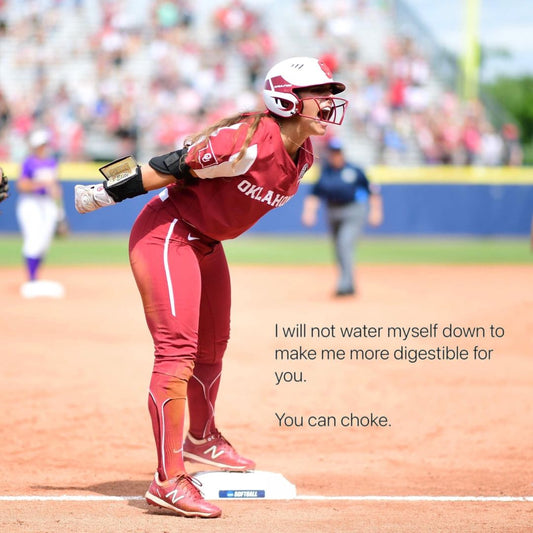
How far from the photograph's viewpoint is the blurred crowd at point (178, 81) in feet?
75.4

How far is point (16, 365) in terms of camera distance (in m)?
8.48

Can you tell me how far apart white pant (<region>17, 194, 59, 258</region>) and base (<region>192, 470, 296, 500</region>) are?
26.2ft

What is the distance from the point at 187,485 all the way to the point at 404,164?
2018 centimetres

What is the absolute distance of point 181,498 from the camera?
450 cm

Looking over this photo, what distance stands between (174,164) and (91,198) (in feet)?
1.52

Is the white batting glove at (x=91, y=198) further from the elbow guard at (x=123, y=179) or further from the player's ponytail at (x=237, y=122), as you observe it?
the player's ponytail at (x=237, y=122)

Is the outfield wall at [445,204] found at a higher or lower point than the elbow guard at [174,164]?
lower

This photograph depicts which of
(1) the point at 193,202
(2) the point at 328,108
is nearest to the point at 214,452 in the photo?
(1) the point at 193,202

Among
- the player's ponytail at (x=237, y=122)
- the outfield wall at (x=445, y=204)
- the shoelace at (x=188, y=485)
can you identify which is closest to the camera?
the player's ponytail at (x=237, y=122)

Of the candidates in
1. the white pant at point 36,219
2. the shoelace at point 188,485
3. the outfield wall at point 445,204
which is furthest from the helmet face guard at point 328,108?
the outfield wall at point 445,204

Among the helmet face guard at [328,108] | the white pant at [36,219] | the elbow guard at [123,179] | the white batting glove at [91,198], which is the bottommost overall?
the white pant at [36,219]

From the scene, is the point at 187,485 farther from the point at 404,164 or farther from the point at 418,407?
the point at 404,164

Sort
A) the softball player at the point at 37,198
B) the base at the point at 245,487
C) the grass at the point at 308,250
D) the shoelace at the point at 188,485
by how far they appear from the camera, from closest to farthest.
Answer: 1. the shoelace at the point at 188,485
2. the base at the point at 245,487
3. the softball player at the point at 37,198
4. the grass at the point at 308,250

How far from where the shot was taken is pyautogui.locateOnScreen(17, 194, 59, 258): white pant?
490 inches
